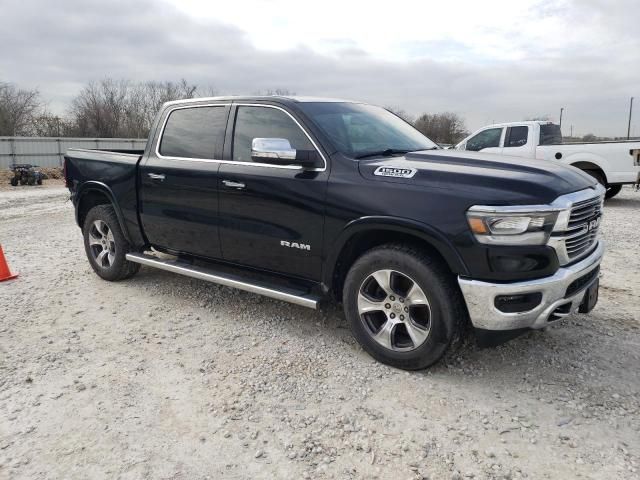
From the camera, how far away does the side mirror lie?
12.0 ft

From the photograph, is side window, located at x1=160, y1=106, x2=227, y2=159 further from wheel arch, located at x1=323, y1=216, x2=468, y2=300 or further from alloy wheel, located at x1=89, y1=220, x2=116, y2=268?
wheel arch, located at x1=323, y1=216, x2=468, y2=300

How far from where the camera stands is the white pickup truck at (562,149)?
11.1 m

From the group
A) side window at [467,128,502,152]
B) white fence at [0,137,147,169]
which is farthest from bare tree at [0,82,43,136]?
side window at [467,128,502,152]

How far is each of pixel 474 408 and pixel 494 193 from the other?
1.34 metres

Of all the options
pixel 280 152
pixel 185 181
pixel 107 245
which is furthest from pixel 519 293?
pixel 107 245

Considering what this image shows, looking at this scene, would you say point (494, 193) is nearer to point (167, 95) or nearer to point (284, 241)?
point (284, 241)

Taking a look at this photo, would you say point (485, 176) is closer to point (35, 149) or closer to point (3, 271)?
point (3, 271)

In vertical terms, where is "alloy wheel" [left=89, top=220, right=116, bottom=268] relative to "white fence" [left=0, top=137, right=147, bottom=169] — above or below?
below

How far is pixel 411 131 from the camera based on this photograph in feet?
15.8

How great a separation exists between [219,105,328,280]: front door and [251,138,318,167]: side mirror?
0.12m

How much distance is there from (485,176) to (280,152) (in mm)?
1441

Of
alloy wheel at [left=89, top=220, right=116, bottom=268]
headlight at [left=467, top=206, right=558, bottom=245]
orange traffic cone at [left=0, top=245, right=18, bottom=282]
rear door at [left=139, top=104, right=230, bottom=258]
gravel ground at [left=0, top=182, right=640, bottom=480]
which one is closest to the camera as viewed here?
gravel ground at [left=0, top=182, right=640, bottom=480]

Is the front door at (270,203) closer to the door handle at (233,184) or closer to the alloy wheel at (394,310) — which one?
the door handle at (233,184)

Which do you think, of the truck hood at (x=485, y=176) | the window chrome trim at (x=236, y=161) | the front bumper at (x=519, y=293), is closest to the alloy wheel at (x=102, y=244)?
the window chrome trim at (x=236, y=161)
